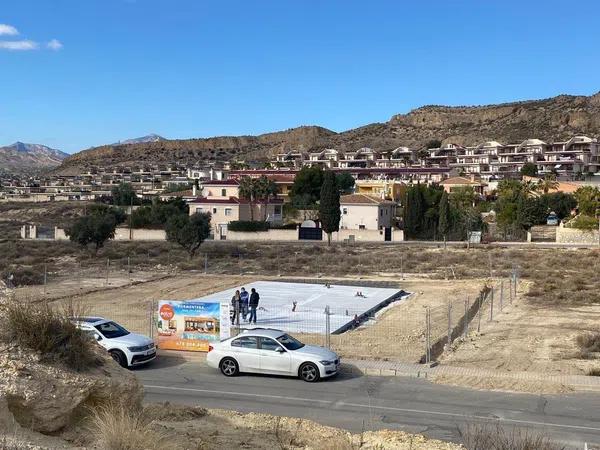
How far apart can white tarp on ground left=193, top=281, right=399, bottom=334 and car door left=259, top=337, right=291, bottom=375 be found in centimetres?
660

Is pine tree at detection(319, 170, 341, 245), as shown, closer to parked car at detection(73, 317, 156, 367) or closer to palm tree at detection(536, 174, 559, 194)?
palm tree at detection(536, 174, 559, 194)

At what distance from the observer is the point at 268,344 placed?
18078 mm

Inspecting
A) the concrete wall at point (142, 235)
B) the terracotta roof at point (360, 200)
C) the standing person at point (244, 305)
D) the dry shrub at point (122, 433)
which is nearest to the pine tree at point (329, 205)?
the terracotta roof at point (360, 200)

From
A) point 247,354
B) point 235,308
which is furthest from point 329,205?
point 247,354

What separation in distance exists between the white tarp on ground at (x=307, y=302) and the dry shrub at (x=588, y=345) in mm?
8389

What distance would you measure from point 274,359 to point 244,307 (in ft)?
30.3

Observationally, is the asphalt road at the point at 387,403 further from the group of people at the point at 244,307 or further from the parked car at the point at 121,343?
the group of people at the point at 244,307

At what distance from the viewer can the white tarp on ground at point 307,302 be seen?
26.5m

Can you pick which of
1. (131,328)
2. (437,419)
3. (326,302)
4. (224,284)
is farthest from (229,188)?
(437,419)

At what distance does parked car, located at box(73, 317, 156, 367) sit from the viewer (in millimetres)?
18766

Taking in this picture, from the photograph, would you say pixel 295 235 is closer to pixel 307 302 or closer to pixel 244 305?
pixel 307 302

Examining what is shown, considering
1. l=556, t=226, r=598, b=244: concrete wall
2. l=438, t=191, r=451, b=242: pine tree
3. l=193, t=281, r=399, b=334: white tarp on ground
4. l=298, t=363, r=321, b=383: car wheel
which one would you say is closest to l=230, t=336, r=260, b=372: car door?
l=298, t=363, r=321, b=383: car wheel

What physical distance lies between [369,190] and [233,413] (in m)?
101

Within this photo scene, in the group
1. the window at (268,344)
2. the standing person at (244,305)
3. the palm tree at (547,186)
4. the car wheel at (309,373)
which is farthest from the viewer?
the palm tree at (547,186)
